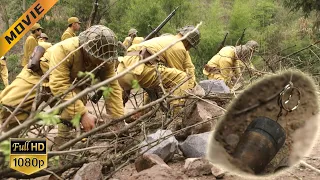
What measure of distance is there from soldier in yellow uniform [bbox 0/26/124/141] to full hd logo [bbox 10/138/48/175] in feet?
4.21

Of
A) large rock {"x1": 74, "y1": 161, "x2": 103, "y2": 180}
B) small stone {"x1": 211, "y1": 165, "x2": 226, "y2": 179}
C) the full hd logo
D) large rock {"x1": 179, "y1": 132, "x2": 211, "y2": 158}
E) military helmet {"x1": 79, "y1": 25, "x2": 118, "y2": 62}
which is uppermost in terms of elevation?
military helmet {"x1": 79, "y1": 25, "x2": 118, "y2": 62}

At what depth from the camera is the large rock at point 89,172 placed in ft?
8.97

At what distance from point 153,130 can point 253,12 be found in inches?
559

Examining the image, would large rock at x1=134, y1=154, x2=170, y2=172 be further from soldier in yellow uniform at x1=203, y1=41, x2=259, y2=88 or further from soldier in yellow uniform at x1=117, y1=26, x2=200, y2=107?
soldier in yellow uniform at x1=203, y1=41, x2=259, y2=88

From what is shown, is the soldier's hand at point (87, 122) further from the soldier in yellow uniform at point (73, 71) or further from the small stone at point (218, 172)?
the small stone at point (218, 172)

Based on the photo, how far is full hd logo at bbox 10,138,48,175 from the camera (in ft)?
6.29

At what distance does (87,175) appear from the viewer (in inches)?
108

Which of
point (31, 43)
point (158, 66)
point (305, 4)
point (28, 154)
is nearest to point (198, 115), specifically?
point (158, 66)

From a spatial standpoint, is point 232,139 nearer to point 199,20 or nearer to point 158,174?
point 158,174

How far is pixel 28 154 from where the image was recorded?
197 cm

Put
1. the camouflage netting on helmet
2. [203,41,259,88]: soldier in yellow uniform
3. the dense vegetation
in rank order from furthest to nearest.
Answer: the dense vegetation
[203,41,259,88]: soldier in yellow uniform
the camouflage netting on helmet

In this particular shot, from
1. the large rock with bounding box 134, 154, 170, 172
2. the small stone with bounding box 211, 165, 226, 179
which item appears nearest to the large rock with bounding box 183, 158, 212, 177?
the small stone with bounding box 211, 165, 226, 179

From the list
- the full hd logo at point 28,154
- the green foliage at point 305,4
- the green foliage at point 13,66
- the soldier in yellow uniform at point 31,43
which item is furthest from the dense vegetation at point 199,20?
the full hd logo at point 28,154

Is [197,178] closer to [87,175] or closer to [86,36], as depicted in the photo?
[87,175]
